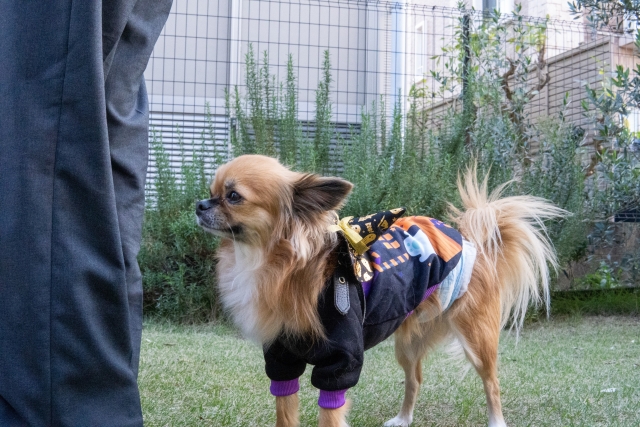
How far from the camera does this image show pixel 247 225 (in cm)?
208

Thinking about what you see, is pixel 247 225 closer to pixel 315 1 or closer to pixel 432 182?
pixel 432 182

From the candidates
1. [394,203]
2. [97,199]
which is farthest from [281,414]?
[394,203]

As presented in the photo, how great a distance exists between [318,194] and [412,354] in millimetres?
1002

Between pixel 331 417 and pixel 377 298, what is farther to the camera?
pixel 377 298

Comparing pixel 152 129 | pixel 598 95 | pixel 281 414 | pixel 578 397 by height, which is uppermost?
pixel 598 95

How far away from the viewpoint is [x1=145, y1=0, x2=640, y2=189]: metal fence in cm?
560

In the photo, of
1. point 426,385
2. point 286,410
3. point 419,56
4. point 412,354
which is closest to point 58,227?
point 286,410

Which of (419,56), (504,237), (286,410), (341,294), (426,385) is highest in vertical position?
(419,56)

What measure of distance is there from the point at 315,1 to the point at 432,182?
211 centimetres

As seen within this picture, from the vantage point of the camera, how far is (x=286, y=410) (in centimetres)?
208

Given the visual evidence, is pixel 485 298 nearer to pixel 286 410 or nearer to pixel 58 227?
pixel 286 410

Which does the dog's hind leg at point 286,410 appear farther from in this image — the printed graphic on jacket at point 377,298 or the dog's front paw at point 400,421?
the dog's front paw at point 400,421

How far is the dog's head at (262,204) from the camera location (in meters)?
2.07

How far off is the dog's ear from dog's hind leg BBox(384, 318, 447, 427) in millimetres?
706
